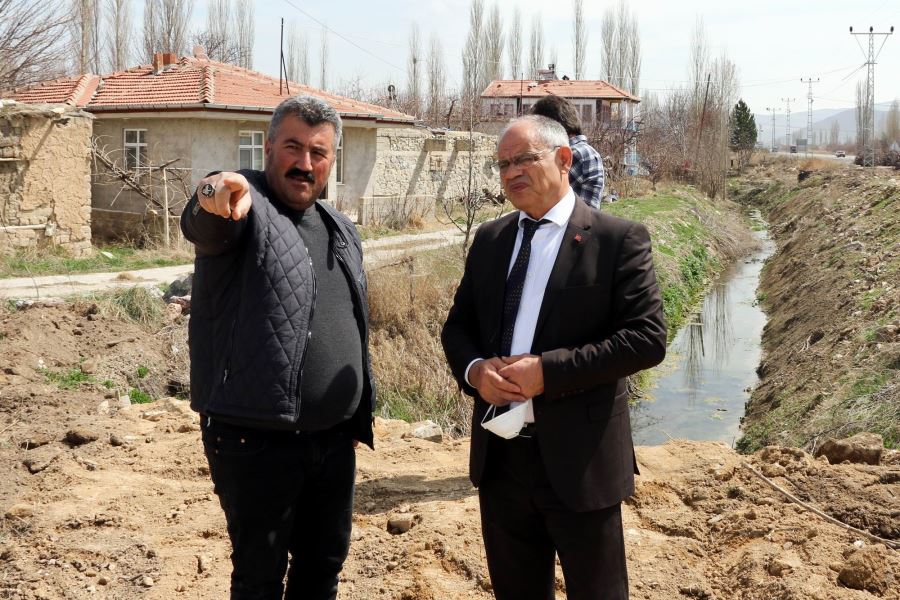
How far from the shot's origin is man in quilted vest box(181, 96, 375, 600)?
9.14 feet

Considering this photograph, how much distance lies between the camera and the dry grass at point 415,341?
957cm

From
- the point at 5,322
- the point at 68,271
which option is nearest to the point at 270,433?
the point at 5,322

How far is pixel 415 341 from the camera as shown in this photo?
10703 mm

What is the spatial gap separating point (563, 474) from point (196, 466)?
3598 millimetres

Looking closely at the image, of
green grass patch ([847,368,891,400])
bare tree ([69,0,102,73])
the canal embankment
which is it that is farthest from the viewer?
bare tree ([69,0,102,73])

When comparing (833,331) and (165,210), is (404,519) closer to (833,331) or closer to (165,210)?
(833,331)

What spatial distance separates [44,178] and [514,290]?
511 inches

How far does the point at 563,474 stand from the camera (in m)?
2.81

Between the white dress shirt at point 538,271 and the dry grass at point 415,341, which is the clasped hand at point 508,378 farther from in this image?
the dry grass at point 415,341

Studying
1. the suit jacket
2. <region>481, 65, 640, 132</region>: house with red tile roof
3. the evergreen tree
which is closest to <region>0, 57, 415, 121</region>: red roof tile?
the suit jacket

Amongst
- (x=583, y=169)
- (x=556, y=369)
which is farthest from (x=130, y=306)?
(x=556, y=369)

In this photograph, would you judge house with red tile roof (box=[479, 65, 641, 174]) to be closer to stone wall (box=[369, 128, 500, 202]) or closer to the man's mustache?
stone wall (box=[369, 128, 500, 202])

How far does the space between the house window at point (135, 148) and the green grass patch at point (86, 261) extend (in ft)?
8.38

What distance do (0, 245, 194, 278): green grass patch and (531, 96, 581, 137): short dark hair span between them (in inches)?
380
